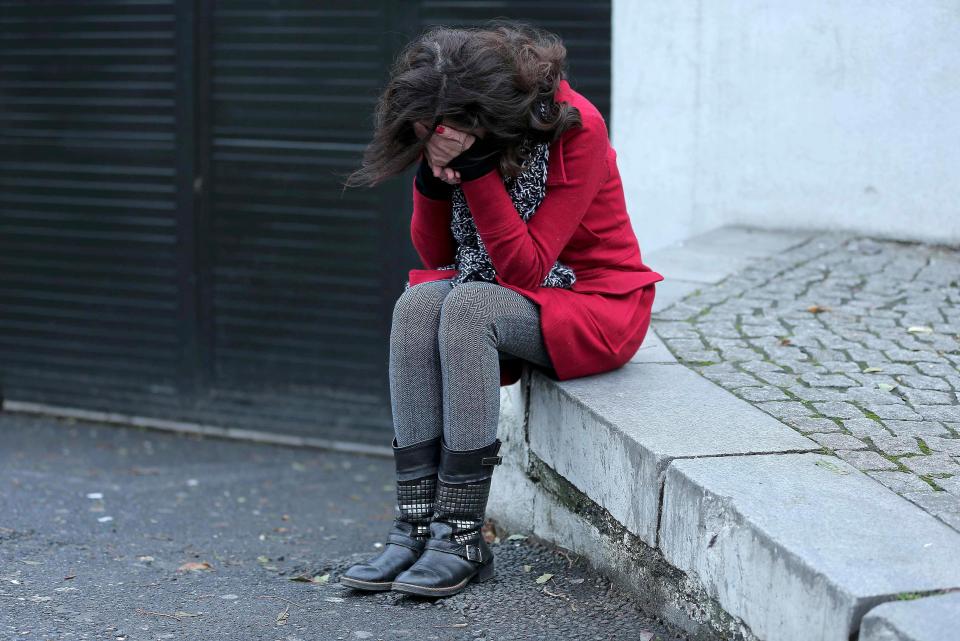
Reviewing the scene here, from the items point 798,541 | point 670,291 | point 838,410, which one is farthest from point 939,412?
point 670,291

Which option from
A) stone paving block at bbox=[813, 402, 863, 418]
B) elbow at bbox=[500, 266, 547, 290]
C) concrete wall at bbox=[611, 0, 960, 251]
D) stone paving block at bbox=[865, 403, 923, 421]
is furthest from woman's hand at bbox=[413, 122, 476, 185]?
concrete wall at bbox=[611, 0, 960, 251]

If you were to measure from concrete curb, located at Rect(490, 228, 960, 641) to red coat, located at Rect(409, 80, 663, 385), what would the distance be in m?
0.13

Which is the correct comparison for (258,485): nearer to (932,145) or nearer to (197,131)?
(197,131)

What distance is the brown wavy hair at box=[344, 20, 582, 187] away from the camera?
115 inches

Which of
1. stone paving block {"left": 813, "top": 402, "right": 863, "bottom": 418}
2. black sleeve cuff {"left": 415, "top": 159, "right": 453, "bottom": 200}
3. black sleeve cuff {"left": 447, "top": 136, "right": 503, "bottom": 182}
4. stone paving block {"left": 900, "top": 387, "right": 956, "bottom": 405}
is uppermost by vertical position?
black sleeve cuff {"left": 447, "top": 136, "right": 503, "bottom": 182}

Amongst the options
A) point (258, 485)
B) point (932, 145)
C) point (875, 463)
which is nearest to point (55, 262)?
point (258, 485)

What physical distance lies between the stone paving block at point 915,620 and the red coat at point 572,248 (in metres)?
1.37

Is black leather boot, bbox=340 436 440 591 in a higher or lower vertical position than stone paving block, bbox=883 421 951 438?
lower

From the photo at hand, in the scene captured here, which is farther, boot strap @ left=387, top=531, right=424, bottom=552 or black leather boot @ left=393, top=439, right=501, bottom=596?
boot strap @ left=387, top=531, right=424, bottom=552

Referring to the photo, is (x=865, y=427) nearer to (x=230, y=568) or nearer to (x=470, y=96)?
(x=470, y=96)

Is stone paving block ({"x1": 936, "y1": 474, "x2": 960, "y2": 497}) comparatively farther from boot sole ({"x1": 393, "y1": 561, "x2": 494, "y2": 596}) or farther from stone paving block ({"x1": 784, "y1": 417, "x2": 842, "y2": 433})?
boot sole ({"x1": 393, "y1": 561, "x2": 494, "y2": 596})

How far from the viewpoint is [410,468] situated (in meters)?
3.03

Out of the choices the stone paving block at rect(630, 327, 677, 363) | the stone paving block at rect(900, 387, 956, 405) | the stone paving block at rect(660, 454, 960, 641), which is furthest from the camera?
the stone paving block at rect(630, 327, 677, 363)

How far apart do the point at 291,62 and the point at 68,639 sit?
4.69m
